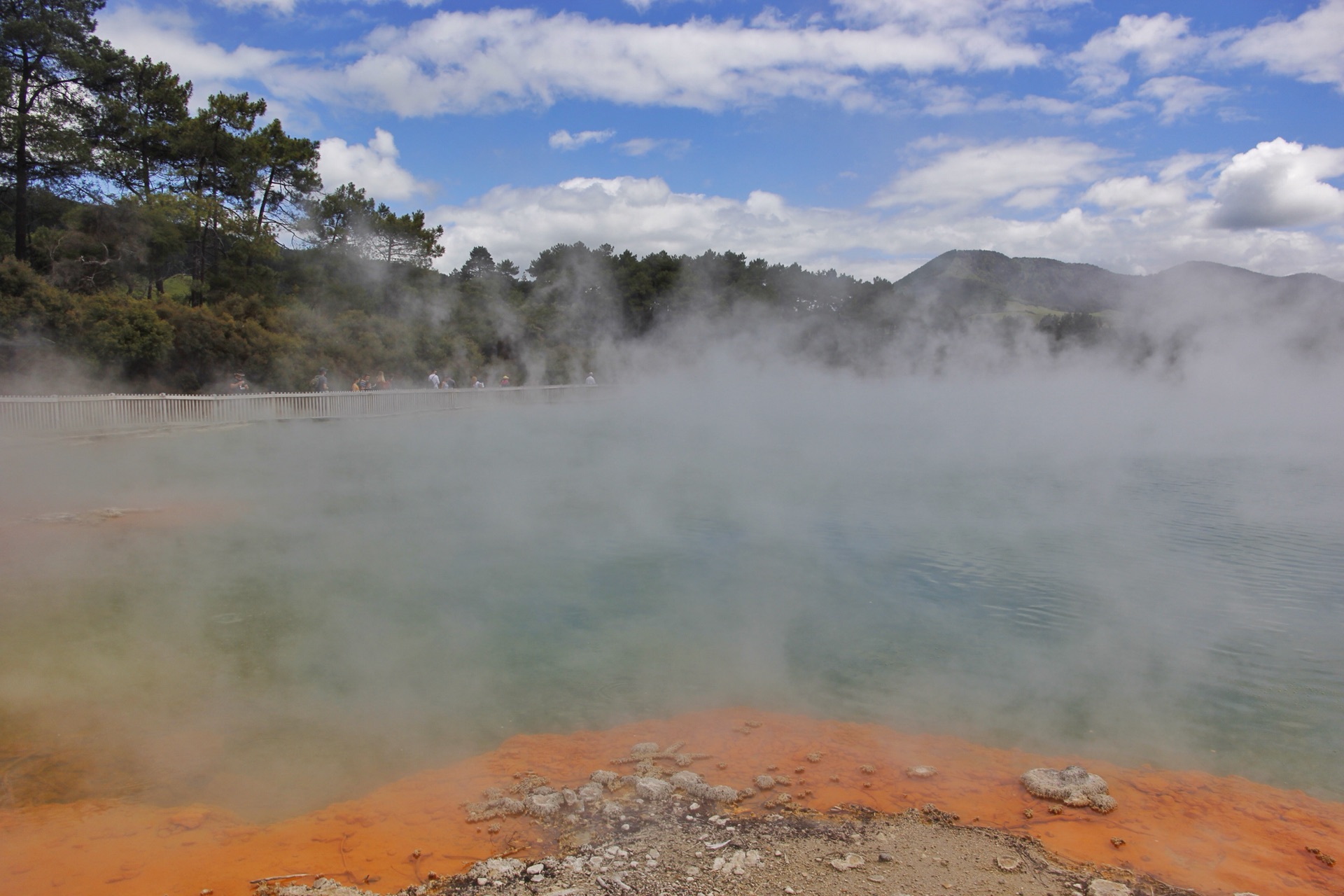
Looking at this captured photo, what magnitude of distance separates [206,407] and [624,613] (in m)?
12.0

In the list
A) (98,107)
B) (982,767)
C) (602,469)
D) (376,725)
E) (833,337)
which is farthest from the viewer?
(833,337)

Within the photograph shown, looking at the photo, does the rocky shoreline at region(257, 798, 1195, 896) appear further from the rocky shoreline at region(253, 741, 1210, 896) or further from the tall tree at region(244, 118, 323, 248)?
the tall tree at region(244, 118, 323, 248)

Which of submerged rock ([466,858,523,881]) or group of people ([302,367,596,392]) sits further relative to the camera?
group of people ([302,367,596,392])

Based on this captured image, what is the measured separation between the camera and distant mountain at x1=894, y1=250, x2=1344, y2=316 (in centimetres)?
1686

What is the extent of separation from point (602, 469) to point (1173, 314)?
583 inches

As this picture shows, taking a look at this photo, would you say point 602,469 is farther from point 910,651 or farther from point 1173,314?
point 1173,314

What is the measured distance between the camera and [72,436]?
12.4 meters

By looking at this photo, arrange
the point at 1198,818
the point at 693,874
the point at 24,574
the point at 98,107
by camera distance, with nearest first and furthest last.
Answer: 1. the point at 693,874
2. the point at 1198,818
3. the point at 24,574
4. the point at 98,107

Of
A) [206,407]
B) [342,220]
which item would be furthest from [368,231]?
Result: [206,407]

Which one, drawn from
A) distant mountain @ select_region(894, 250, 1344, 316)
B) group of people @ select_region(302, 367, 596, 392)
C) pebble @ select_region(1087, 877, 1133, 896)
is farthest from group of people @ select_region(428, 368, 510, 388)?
pebble @ select_region(1087, 877, 1133, 896)

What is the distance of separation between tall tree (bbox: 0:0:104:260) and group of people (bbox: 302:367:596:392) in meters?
6.13

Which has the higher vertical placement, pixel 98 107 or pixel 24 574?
pixel 98 107

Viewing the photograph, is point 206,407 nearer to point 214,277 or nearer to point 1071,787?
point 214,277

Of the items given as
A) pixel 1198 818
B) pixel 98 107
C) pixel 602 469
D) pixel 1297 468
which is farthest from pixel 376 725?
pixel 98 107
